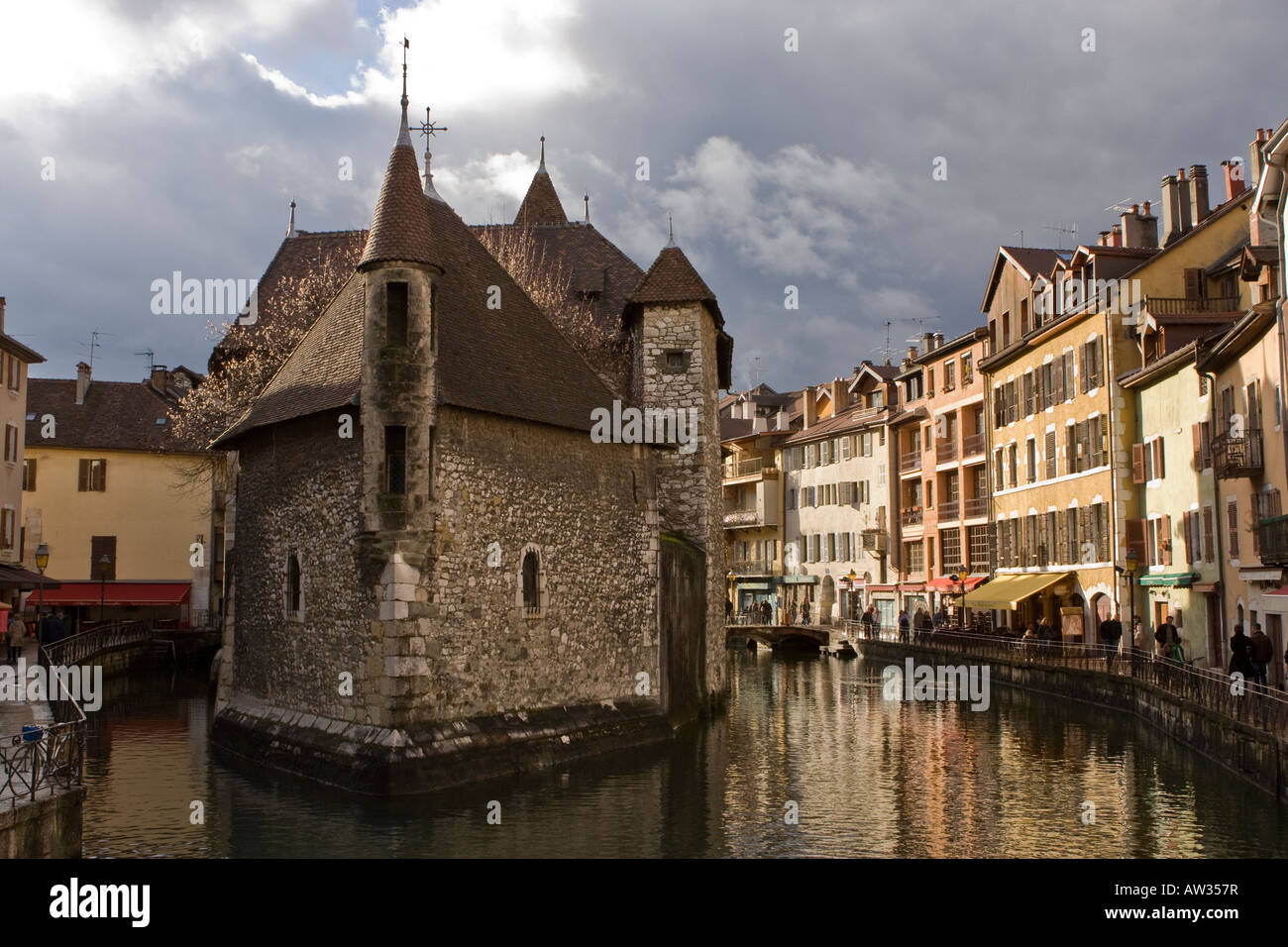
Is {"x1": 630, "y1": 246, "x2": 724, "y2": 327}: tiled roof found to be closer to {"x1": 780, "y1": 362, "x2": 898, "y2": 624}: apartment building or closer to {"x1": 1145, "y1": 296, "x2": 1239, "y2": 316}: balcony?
{"x1": 1145, "y1": 296, "x2": 1239, "y2": 316}: balcony

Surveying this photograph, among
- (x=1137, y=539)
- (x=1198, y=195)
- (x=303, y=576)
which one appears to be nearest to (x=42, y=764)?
(x=303, y=576)

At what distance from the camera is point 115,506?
51594 millimetres

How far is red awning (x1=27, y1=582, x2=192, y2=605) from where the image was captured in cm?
4944

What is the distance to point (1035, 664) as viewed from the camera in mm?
34625

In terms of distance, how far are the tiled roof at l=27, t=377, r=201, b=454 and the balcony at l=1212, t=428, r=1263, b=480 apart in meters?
40.0

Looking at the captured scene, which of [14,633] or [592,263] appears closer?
[14,633]

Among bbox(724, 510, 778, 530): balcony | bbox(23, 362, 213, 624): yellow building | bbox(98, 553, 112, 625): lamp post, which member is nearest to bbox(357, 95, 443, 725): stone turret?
bbox(98, 553, 112, 625): lamp post

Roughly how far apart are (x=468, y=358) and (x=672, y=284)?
9.17 meters

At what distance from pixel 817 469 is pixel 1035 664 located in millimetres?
33526

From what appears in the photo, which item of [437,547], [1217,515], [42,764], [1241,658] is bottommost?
[42,764]

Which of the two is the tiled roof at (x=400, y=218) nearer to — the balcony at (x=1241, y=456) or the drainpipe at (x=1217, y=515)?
the balcony at (x=1241, y=456)

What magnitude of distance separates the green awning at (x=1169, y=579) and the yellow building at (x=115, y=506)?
35.9 meters

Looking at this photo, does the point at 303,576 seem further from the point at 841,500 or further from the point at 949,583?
the point at 841,500

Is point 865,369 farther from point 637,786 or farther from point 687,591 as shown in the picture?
point 637,786
